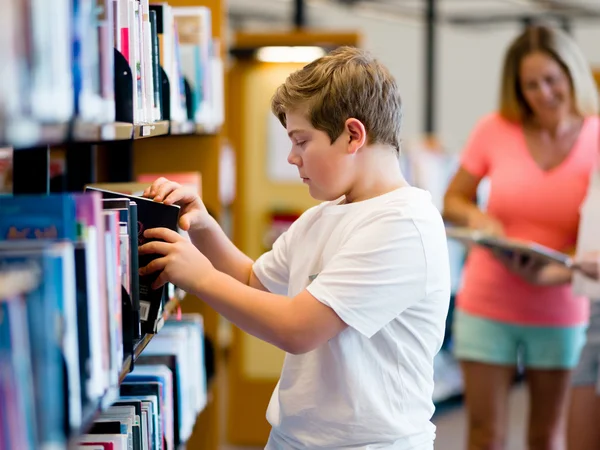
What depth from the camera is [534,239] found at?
3.00 meters

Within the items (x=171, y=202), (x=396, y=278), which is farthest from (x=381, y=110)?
(x=171, y=202)

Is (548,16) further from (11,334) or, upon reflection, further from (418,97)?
(11,334)

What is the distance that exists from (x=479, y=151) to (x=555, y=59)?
0.41 meters

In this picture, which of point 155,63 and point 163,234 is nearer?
point 163,234

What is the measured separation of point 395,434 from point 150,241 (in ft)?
1.95

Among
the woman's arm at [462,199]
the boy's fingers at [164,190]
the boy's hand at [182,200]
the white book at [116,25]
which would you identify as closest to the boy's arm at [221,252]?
the boy's hand at [182,200]

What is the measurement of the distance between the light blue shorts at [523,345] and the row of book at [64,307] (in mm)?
1603

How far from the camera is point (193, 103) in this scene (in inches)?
105

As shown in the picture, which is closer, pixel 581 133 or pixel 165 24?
pixel 165 24

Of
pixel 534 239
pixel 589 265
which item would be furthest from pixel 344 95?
pixel 534 239

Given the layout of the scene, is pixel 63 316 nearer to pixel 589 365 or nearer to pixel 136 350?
pixel 136 350

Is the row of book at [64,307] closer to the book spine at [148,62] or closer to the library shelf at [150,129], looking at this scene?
the library shelf at [150,129]

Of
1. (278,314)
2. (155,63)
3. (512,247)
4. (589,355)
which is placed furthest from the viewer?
(589,355)

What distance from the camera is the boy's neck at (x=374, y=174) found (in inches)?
68.2
